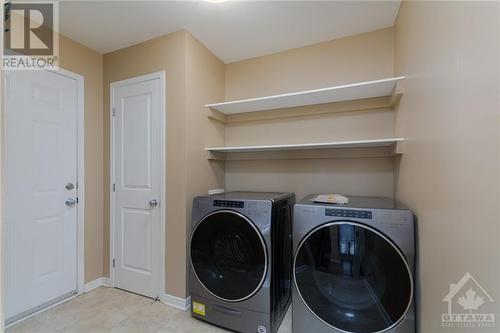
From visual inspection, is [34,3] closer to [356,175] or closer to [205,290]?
[205,290]

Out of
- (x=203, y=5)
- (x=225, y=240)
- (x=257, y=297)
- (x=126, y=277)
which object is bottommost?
(x=126, y=277)

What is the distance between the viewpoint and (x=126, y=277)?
218 cm

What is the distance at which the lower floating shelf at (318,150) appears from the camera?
1.79 metres

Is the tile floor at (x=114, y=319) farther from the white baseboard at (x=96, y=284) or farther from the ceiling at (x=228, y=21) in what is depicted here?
the ceiling at (x=228, y=21)

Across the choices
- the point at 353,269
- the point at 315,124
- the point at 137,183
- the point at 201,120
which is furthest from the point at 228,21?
the point at 353,269

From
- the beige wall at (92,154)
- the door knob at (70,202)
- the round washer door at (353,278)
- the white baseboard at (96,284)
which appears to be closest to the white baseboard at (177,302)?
the white baseboard at (96,284)

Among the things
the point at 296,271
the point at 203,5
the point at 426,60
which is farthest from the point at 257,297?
the point at 203,5

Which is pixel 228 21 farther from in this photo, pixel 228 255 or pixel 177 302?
pixel 177 302

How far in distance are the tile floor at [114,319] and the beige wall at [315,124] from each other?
1224mm

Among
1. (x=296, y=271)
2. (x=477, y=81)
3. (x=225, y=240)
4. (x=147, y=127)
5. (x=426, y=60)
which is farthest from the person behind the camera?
(x=147, y=127)

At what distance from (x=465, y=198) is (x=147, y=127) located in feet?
7.29

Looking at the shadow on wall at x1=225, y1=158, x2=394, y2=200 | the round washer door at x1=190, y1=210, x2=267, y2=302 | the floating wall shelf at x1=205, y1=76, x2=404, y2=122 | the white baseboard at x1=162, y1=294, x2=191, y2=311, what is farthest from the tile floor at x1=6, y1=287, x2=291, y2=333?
the floating wall shelf at x1=205, y1=76, x2=404, y2=122

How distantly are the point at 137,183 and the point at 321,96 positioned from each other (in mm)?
1869

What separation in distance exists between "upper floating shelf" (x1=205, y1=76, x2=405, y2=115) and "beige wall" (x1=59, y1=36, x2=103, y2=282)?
3.96 ft
